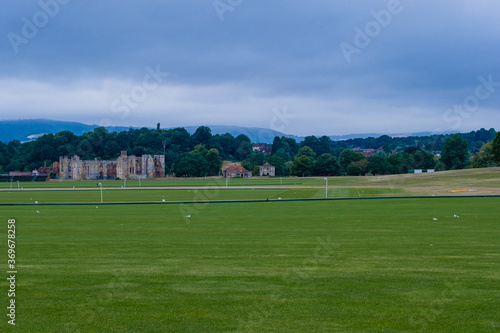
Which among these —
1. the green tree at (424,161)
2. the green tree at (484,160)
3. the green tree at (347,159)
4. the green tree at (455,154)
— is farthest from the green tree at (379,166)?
the green tree at (484,160)

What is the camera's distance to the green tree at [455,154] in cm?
15588

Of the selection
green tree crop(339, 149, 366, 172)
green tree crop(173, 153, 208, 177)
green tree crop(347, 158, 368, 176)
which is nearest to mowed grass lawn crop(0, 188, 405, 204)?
green tree crop(347, 158, 368, 176)

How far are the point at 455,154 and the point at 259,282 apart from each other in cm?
15702

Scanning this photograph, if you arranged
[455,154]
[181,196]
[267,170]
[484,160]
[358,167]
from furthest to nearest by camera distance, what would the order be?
[267,170] → [358,167] → [455,154] → [484,160] → [181,196]

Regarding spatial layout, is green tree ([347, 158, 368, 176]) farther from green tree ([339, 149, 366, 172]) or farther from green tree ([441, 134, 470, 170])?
green tree ([441, 134, 470, 170])

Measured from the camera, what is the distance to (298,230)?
22.6 meters

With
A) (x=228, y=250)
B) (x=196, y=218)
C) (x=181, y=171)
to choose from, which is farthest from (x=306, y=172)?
(x=228, y=250)

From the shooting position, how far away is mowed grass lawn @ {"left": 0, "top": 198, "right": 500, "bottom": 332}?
345 inches

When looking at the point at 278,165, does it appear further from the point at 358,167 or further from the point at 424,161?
the point at 424,161

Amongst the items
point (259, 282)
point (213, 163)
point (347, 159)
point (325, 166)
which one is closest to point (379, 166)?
point (325, 166)

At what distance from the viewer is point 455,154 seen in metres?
156

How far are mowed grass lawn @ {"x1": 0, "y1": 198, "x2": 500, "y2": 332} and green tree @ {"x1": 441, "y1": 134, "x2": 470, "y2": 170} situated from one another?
145007 millimetres

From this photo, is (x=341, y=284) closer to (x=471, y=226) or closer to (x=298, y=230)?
(x=298, y=230)

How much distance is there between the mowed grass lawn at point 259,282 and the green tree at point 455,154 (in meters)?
145
